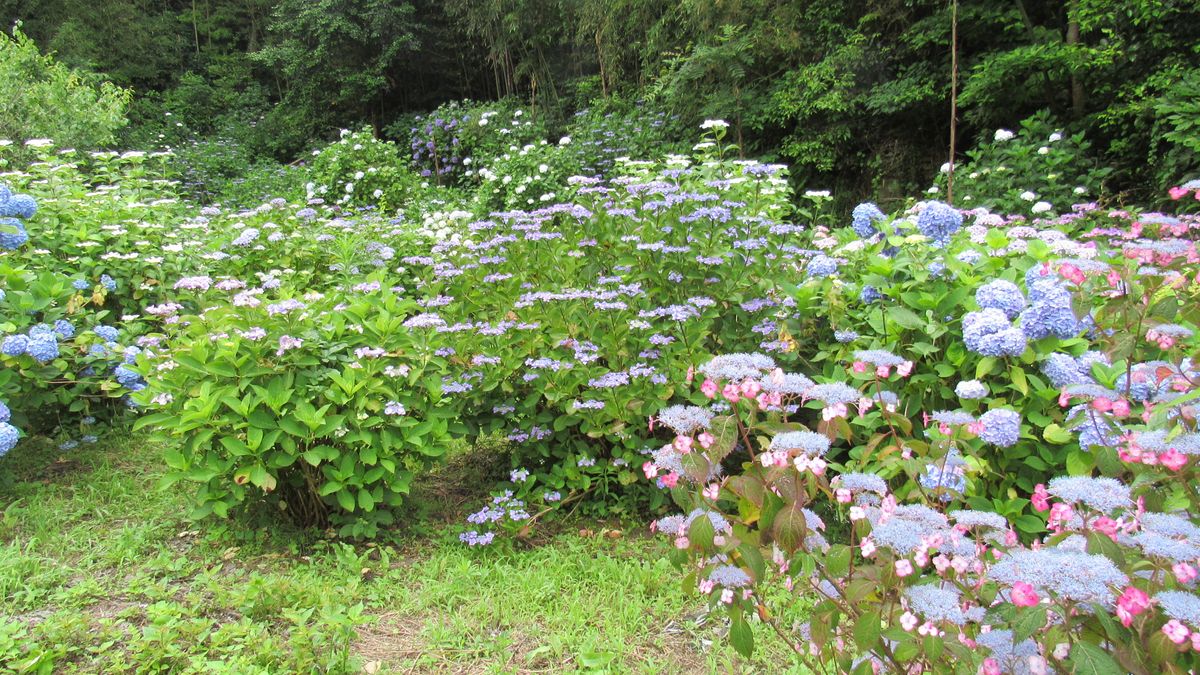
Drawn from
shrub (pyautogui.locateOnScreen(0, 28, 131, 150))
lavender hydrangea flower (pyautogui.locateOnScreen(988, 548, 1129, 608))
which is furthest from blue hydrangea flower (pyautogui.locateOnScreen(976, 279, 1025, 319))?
shrub (pyautogui.locateOnScreen(0, 28, 131, 150))

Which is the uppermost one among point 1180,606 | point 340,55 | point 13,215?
point 340,55

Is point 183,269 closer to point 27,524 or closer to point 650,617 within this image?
point 27,524

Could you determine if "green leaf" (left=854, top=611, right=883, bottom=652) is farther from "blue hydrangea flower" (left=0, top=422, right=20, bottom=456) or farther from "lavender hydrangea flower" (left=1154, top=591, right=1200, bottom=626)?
"blue hydrangea flower" (left=0, top=422, right=20, bottom=456)

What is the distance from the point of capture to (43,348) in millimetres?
2803

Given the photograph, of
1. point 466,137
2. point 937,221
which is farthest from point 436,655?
point 466,137

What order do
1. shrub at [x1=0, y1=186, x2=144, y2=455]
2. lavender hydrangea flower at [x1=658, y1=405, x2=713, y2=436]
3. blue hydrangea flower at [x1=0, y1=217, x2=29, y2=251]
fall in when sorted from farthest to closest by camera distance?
blue hydrangea flower at [x1=0, y1=217, x2=29, y2=251]
shrub at [x1=0, y1=186, x2=144, y2=455]
lavender hydrangea flower at [x1=658, y1=405, x2=713, y2=436]

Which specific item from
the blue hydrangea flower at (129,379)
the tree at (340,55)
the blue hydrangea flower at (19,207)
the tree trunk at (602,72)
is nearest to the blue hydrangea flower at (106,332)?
the blue hydrangea flower at (129,379)

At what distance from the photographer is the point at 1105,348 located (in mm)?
1515

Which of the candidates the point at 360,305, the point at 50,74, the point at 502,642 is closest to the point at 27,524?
the point at 360,305

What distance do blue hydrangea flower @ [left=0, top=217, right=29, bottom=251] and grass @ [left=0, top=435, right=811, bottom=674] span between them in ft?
3.22

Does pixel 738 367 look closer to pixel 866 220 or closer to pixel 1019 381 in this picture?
pixel 1019 381

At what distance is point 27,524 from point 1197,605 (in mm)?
3254

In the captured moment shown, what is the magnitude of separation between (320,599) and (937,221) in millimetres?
2326

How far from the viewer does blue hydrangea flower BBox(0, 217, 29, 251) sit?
3.04m
